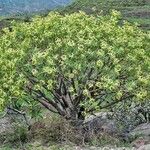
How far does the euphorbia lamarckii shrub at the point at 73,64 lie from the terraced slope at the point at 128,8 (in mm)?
70590

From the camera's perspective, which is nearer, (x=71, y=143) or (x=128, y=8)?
(x=71, y=143)

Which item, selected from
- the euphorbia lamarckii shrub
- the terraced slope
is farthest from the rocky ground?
the terraced slope

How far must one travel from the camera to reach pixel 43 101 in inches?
1140

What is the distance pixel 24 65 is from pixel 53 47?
1.59 metres

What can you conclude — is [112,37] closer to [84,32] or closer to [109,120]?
[84,32]

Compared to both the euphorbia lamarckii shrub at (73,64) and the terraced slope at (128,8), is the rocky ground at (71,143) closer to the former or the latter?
the euphorbia lamarckii shrub at (73,64)

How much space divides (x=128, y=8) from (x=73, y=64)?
367 ft

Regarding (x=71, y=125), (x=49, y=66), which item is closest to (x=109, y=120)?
(x=71, y=125)

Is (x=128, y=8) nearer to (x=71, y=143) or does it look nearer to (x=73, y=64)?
Answer: (x=73, y=64)

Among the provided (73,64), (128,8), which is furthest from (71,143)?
(128,8)

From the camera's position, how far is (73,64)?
85.4ft

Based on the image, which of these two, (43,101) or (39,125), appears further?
(43,101)

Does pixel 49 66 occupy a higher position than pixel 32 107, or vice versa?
pixel 49 66

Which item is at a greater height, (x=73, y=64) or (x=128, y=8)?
(x=73, y=64)
